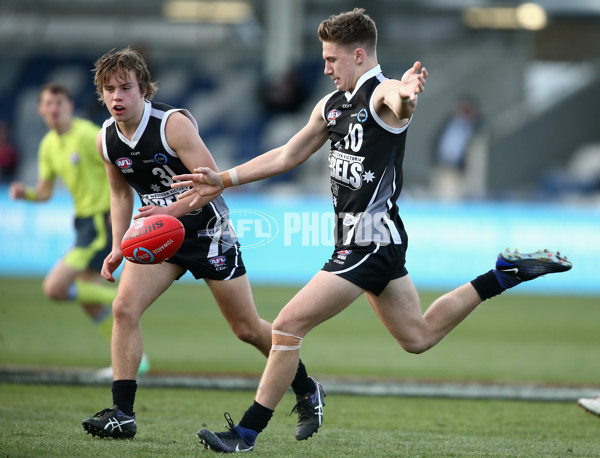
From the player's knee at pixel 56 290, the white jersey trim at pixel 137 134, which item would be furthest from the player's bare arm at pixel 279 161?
the player's knee at pixel 56 290

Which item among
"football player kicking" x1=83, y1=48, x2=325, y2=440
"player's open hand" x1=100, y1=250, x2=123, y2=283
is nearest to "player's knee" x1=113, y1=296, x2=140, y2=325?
"football player kicking" x1=83, y1=48, x2=325, y2=440

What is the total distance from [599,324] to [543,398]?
19.0ft

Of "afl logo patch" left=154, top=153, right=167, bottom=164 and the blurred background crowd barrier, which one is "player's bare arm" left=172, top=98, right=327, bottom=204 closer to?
"afl logo patch" left=154, top=153, right=167, bottom=164

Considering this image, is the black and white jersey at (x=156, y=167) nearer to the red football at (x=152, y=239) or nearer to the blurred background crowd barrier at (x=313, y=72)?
the red football at (x=152, y=239)

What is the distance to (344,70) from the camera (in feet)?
18.1

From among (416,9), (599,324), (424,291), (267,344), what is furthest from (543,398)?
(416,9)

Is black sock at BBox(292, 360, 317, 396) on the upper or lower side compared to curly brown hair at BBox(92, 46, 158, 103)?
lower

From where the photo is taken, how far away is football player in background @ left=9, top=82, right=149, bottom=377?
8.89 metres

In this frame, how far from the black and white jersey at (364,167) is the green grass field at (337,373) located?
1353mm

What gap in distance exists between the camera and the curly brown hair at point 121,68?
571 centimetres

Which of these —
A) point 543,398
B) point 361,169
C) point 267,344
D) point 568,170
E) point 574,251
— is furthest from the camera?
point 568,170

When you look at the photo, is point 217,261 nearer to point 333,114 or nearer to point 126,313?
point 126,313

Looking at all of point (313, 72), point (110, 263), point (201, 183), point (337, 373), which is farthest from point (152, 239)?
point (313, 72)

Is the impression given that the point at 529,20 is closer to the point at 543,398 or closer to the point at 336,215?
the point at 543,398
